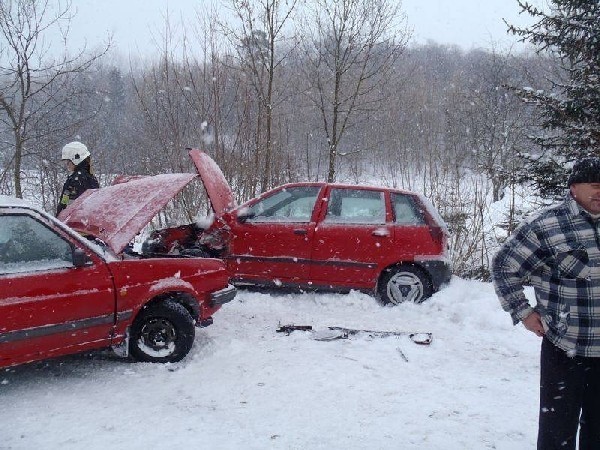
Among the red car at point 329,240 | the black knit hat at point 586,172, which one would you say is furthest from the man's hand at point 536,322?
the red car at point 329,240

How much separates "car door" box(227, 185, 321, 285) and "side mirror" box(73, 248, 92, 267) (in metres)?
2.99

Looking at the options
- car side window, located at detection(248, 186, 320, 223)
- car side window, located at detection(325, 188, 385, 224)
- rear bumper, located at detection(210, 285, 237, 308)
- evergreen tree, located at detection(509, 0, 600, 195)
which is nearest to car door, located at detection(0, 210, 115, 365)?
rear bumper, located at detection(210, 285, 237, 308)

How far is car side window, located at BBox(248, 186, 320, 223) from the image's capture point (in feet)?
22.6

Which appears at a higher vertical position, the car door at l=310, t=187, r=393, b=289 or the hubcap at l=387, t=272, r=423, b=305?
the car door at l=310, t=187, r=393, b=289

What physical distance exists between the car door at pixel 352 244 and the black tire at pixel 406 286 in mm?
227

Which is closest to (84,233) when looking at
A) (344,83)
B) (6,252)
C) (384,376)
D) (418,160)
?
(6,252)

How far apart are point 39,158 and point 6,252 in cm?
820

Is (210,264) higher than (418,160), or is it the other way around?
(418,160)

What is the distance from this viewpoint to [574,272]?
97.7 inches

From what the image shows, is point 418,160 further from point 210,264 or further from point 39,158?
point 210,264

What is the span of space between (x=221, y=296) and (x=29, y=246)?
1.86 m

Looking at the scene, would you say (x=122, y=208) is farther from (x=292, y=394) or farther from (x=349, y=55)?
(x=349, y=55)

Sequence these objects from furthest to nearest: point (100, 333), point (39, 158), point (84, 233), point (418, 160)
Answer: point (418, 160) → point (39, 158) → point (84, 233) → point (100, 333)

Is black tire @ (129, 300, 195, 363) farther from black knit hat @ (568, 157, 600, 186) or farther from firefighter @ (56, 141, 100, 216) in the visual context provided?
black knit hat @ (568, 157, 600, 186)
